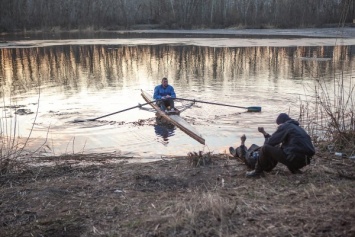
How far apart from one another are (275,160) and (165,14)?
2504 inches

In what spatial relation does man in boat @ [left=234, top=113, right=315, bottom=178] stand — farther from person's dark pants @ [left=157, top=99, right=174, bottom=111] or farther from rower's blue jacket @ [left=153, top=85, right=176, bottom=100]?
rower's blue jacket @ [left=153, top=85, right=176, bottom=100]

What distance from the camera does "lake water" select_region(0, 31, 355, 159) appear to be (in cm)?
1196

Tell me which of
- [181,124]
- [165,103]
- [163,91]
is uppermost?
[163,91]

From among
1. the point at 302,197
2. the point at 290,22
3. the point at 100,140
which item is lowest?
the point at 100,140

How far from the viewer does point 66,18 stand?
216ft

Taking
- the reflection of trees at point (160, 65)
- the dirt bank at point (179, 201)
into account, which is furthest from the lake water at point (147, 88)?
the dirt bank at point (179, 201)

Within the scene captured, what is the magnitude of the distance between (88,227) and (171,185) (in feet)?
6.90

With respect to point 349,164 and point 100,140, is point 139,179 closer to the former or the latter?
point 349,164

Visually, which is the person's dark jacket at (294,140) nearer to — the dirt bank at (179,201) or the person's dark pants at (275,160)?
the person's dark pants at (275,160)

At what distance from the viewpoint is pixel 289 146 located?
6.50m

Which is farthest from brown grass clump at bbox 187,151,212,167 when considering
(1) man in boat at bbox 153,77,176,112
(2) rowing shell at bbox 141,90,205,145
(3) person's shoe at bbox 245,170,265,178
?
(1) man in boat at bbox 153,77,176,112

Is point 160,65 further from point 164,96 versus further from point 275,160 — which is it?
point 275,160

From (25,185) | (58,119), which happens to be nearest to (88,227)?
(25,185)

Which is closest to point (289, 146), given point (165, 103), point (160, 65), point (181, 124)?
point (181, 124)
